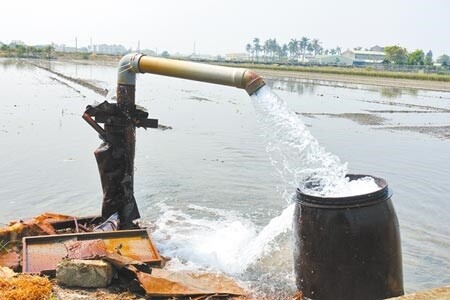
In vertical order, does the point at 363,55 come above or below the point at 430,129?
above

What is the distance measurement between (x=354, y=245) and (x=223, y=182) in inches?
260

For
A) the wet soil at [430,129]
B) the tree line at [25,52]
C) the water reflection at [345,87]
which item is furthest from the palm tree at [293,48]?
the wet soil at [430,129]

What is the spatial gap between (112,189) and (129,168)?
1.10ft

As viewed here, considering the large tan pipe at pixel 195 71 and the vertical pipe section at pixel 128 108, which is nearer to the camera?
the large tan pipe at pixel 195 71

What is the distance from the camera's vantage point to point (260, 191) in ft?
33.2

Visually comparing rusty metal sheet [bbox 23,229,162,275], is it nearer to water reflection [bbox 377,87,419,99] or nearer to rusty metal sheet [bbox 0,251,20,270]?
rusty metal sheet [bbox 0,251,20,270]

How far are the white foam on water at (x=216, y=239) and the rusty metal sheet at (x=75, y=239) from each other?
552 millimetres

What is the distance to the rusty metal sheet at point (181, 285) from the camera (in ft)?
15.9

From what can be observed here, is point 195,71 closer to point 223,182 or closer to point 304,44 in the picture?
point 223,182

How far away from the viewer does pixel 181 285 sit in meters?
4.97

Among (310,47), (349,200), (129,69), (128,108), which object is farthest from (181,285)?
(310,47)

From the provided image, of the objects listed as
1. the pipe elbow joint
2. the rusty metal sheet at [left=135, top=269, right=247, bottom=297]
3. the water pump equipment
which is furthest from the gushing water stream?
the pipe elbow joint

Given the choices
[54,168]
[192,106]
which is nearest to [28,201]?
[54,168]

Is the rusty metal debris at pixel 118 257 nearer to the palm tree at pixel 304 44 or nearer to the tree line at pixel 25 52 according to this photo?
the tree line at pixel 25 52
